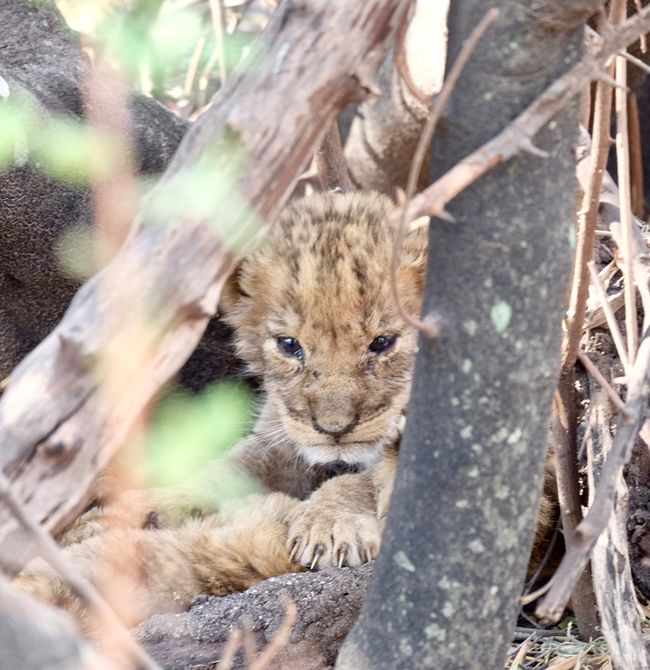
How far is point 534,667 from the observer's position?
2367 millimetres

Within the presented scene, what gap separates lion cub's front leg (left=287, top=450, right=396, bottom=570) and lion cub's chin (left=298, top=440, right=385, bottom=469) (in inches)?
1.5

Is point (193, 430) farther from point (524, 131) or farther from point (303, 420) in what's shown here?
point (524, 131)

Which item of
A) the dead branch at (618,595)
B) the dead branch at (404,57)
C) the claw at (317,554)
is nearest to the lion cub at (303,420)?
the claw at (317,554)

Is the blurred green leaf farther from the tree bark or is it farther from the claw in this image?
the tree bark

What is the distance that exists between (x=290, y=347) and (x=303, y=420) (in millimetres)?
229

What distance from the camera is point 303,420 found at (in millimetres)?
2758

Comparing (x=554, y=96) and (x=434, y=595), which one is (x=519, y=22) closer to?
(x=554, y=96)

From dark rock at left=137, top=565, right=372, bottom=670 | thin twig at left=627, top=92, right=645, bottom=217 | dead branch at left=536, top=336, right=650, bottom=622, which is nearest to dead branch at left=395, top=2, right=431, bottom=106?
dead branch at left=536, top=336, right=650, bottom=622

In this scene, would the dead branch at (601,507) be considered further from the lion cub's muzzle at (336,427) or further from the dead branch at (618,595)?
the lion cub's muzzle at (336,427)

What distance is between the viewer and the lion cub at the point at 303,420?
7.75 feet

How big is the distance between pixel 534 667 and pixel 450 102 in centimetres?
145

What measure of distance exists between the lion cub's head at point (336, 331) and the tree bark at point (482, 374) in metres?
1.05

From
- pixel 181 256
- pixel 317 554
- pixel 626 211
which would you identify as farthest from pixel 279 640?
pixel 626 211

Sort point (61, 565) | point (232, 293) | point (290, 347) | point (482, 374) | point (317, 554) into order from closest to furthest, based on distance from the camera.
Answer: point (61, 565) < point (482, 374) < point (317, 554) < point (290, 347) < point (232, 293)
